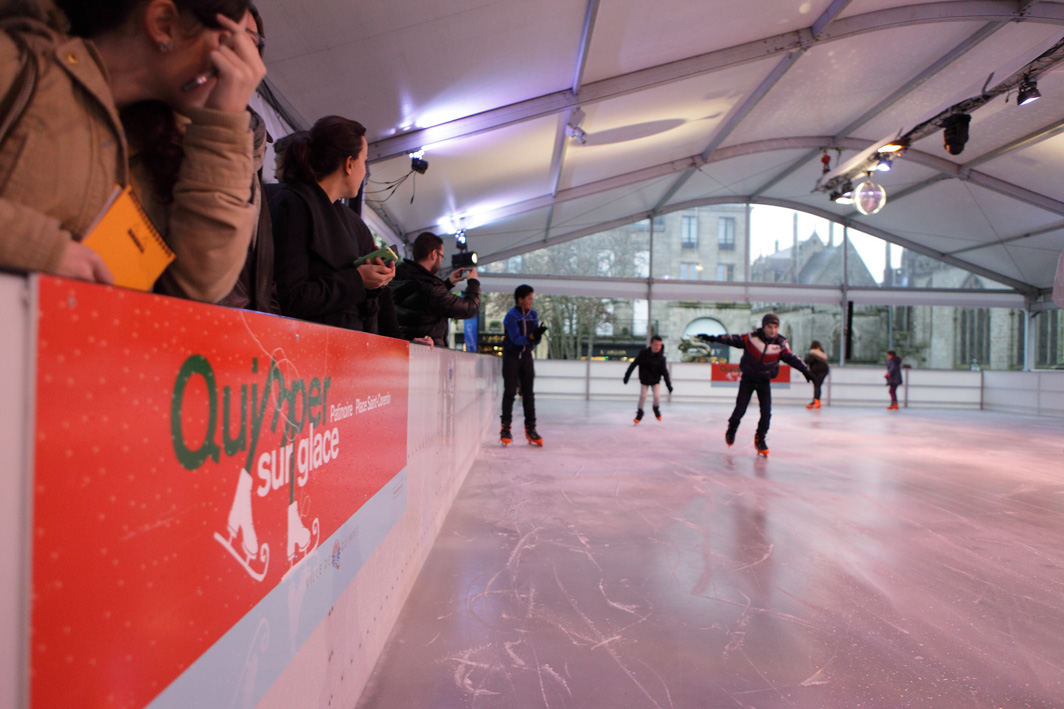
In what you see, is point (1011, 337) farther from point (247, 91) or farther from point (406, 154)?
point (247, 91)

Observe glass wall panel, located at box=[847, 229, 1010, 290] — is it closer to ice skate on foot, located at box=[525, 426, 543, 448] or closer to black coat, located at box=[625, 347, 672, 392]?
black coat, located at box=[625, 347, 672, 392]

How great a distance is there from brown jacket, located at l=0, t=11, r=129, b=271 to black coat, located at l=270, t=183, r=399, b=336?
0.81m

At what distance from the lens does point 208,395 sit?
2.25ft

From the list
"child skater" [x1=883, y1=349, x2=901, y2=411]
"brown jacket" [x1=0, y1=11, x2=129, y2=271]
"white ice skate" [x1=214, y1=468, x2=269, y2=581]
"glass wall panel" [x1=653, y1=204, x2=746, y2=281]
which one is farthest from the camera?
"glass wall panel" [x1=653, y1=204, x2=746, y2=281]

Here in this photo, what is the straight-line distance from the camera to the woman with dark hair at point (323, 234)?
4.97 feet

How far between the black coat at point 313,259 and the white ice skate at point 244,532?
2.56ft

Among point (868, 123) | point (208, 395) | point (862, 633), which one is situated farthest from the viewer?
point (868, 123)

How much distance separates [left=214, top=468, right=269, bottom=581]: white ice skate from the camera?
75 centimetres

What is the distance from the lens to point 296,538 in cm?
97

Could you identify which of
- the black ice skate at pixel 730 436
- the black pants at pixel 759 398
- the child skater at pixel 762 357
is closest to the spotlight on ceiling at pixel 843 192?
the child skater at pixel 762 357

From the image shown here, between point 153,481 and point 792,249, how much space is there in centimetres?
1612

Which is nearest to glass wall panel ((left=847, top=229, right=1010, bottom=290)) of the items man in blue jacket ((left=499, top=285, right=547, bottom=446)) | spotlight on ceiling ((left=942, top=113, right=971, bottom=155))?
spotlight on ceiling ((left=942, top=113, right=971, bottom=155))

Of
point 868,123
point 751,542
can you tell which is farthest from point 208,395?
point 868,123

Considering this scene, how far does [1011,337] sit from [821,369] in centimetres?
829
